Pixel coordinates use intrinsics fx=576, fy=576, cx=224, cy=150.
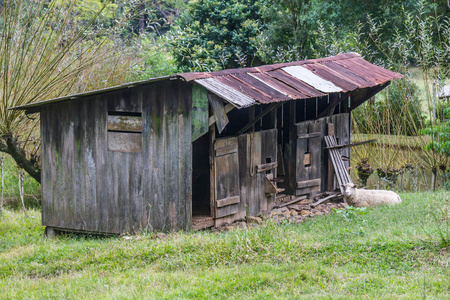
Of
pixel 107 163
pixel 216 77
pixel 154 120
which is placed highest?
pixel 216 77

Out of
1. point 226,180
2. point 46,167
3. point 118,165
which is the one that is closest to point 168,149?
point 118,165

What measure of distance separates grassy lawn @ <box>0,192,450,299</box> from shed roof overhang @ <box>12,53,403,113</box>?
7.95ft

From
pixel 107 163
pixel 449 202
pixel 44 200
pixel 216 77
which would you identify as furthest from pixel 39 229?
pixel 449 202

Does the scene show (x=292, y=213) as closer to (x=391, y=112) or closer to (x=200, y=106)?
(x=200, y=106)

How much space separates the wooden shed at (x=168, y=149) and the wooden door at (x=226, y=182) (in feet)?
0.06

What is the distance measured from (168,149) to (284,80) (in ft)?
9.88

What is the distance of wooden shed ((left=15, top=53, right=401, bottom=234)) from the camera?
33.2 ft

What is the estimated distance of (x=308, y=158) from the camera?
1371 centimetres

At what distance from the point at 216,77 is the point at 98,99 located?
2289 millimetres

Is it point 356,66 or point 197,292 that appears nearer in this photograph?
point 197,292

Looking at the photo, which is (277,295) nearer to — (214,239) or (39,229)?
(214,239)

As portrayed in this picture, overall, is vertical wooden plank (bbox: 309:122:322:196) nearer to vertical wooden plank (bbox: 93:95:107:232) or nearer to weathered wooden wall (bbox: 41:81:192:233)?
weathered wooden wall (bbox: 41:81:192:233)

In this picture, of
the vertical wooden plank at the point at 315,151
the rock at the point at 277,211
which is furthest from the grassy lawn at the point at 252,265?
the vertical wooden plank at the point at 315,151

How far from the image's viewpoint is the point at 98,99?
1084 cm
